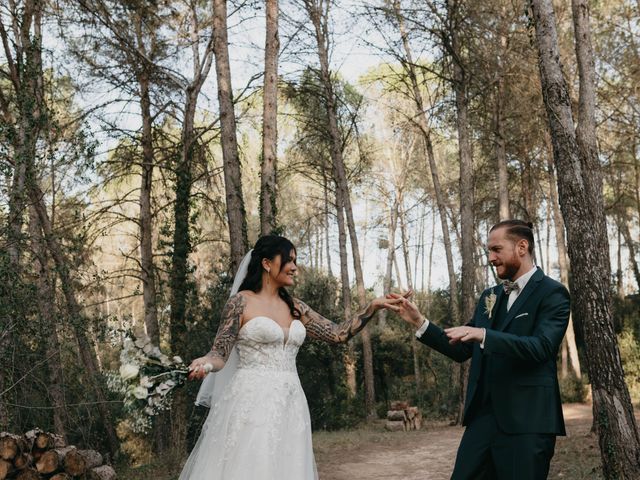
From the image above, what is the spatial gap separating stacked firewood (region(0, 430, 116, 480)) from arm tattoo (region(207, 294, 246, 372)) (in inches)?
139

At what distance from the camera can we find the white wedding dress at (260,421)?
436 cm

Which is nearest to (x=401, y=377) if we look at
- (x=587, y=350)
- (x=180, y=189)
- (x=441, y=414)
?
(x=441, y=414)

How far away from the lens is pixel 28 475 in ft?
22.6

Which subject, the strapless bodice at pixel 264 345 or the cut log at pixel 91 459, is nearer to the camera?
the strapless bodice at pixel 264 345

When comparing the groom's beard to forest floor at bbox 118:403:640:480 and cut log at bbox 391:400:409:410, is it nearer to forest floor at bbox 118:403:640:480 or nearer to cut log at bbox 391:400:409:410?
forest floor at bbox 118:403:640:480

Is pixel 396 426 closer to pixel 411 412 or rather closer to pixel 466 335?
pixel 411 412

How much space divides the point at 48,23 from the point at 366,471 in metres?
9.85

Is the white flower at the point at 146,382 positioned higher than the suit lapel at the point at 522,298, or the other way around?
the suit lapel at the point at 522,298

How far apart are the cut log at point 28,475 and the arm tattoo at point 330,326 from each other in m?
3.89

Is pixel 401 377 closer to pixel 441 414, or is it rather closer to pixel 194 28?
pixel 441 414

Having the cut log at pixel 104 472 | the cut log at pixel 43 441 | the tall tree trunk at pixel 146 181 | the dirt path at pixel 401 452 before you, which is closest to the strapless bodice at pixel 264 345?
the cut log at pixel 43 441

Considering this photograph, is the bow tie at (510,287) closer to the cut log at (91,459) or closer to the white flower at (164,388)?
the white flower at (164,388)

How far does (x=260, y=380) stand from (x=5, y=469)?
365 cm

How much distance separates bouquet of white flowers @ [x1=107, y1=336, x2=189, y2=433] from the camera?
13.4 ft
